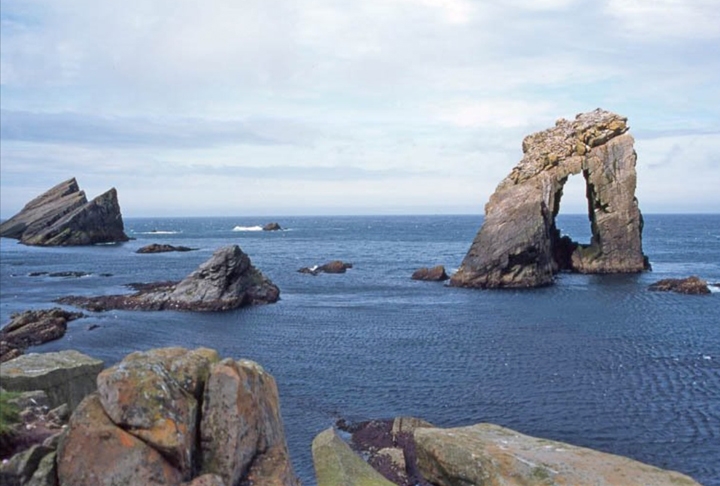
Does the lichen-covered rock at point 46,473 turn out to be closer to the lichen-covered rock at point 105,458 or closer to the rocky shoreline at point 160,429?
the rocky shoreline at point 160,429

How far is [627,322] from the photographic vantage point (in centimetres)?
5750

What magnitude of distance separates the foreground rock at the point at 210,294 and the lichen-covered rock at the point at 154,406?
179 ft

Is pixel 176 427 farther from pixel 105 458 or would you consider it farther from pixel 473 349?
pixel 473 349

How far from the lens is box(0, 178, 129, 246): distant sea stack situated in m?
156

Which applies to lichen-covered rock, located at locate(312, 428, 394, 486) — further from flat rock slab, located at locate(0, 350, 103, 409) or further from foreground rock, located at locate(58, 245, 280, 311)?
foreground rock, located at locate(58, 245, 280, 311)

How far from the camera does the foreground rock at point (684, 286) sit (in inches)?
2872

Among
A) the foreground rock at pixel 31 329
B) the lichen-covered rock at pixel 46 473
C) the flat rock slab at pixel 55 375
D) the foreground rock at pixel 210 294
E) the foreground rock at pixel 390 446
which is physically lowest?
the foreground rock at pixel 390 446

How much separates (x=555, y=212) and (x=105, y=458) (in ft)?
297

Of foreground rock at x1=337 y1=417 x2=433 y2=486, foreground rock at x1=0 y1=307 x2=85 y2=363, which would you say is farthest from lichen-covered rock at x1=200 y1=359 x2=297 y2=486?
foreground rock at x1=0 y1=307 x2=85 y2=363

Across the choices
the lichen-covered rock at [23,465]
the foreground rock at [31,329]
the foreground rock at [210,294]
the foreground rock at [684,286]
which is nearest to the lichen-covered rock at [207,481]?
the lichen-covered rock at [23,465]

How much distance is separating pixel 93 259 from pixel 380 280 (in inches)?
2304

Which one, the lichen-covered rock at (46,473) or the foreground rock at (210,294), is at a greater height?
the lichen-covered rock at (46,473)

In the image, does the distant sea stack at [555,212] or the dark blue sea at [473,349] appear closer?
the dark blue sea at [473,349]

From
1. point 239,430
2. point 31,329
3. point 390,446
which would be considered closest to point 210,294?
point 31,329
